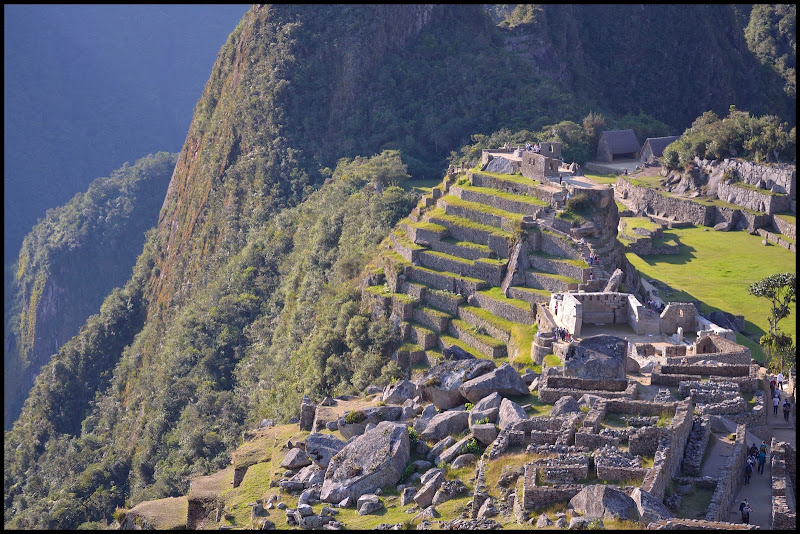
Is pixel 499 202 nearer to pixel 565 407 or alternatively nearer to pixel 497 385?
pixel 497 385

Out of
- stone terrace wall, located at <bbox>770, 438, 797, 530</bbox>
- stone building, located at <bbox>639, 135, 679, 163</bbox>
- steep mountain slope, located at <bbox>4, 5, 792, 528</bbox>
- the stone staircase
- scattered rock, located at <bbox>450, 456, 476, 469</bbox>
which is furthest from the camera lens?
stone building, located at <bbox>639, 135, 679, 163</bbox>

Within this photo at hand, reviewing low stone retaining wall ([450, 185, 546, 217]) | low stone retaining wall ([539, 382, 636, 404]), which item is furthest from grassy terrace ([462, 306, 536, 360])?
low stone retaining wall ([539, 382, 636, 404])

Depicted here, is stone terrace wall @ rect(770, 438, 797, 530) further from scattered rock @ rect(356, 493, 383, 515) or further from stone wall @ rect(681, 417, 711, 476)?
scattered rock @ rect(356, 493, 383, 515)

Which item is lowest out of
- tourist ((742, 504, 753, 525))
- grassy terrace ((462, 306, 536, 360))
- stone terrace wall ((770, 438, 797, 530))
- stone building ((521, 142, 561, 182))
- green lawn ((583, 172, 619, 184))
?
grassy terrace ((462, 306, 536, 360))

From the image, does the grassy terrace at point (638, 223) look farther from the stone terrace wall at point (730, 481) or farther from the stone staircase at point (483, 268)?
the stone terrace wall at point (730, 481)

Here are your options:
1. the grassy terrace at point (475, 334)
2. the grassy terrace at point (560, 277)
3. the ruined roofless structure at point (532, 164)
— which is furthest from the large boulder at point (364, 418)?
the ruined roofless structure at point (532, 164)

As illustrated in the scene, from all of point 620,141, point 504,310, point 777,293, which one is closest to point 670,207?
point 620,141

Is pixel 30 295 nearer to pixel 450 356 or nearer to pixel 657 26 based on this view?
pixel 657 26
